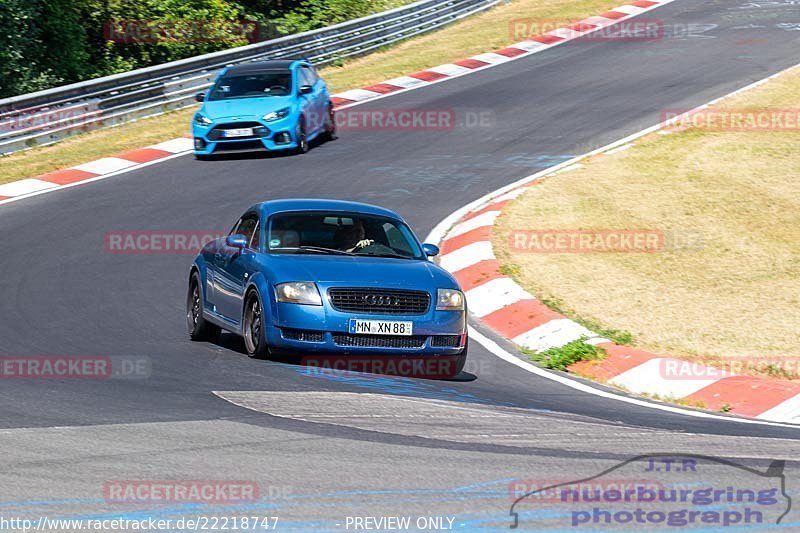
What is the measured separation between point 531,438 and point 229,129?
14.5 meters

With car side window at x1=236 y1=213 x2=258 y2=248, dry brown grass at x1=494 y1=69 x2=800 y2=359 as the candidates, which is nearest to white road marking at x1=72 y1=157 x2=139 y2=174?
dry brown grass at x1=494 y1=69 x2=800 y2=359

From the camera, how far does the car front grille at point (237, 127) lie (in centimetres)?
2150

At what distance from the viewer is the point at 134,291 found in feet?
45.8

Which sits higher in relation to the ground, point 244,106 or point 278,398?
point 278,398

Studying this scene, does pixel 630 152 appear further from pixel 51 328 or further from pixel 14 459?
pixel 14 459

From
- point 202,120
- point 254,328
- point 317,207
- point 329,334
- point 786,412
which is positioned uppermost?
point 317,207

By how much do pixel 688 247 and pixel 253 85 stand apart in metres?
9.70

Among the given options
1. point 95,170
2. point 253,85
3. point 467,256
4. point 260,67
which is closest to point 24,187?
point 95,170

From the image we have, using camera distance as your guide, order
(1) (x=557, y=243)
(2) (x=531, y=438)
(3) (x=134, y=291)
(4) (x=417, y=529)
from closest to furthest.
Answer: (4) (x=417, y=529), (2) (x=531, y=438), (3) (x=134, y=291), (1) (x=557, y=243)

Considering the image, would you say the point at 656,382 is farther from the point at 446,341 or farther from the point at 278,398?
the point at 278,398

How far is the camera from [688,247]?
50.6ft

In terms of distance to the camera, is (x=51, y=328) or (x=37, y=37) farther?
(x=37, y=37)

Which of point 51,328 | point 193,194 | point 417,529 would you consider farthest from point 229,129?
point 417,529

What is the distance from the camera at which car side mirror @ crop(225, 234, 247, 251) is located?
11555 millimetres
